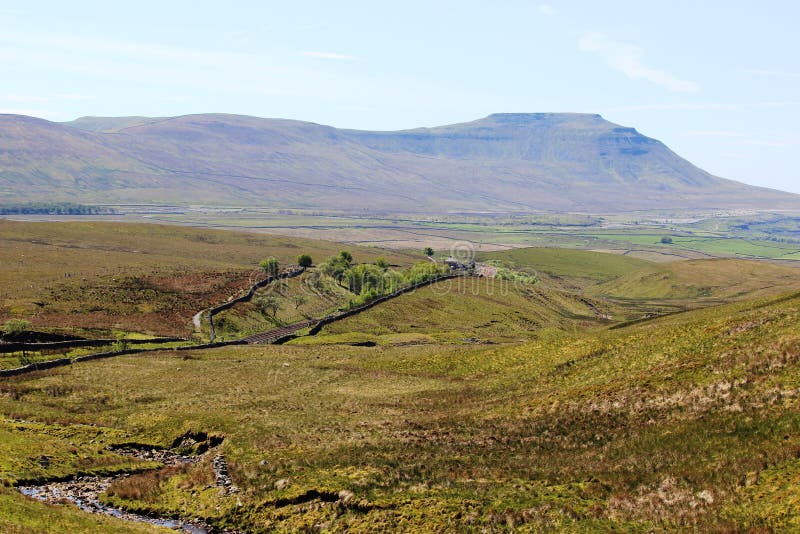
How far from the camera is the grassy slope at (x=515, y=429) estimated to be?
31281mm

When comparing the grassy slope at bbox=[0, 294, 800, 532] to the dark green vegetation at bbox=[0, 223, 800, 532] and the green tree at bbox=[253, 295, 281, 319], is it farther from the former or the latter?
the green tree at bbox=[253, 295, 281, 319]

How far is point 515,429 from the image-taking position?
145 ft

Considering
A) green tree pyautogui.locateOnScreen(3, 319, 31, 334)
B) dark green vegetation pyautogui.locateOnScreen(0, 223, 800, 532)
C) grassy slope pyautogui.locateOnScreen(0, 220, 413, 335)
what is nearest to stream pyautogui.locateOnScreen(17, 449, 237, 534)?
dark green vegetation pyautogui.locateOnScreen(0, 223, 800, 532)

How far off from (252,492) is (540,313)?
14181 cm

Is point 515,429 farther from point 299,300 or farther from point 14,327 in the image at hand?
point 299,300

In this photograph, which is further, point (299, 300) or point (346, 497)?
point (299, 300)

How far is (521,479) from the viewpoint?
3566 centimetres

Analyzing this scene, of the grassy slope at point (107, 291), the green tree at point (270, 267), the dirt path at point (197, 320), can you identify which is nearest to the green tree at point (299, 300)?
the grassy slope at point (107, 291)

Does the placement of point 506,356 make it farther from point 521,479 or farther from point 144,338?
point 144,338

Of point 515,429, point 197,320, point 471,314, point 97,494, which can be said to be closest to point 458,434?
point 515,429

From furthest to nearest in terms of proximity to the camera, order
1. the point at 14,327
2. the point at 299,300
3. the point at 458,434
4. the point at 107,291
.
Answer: the point at 299,300
the point at 107,291
the point at 14,327
the point at 458,434

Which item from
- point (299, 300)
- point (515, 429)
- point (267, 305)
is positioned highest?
point (515, 429)

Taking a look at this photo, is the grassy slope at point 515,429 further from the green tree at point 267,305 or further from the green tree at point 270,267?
the green tree at point 270,267

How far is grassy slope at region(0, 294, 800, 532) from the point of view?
31281mm
